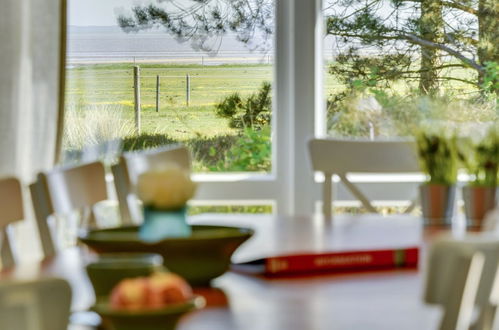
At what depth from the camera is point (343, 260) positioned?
187cm

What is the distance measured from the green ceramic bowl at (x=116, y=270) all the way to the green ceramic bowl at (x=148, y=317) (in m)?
0.10

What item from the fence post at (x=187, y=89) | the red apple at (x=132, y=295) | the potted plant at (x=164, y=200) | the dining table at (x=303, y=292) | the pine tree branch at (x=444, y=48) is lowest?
the dining table at (x=303, y=292)

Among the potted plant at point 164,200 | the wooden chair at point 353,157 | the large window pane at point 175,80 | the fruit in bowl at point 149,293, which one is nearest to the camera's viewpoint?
the fruit in bowl at point 149,293

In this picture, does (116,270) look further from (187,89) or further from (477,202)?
(187,89)

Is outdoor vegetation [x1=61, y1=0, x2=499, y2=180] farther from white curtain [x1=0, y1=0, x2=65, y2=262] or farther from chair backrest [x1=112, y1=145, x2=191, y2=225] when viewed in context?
chair backrest [x1=112, y1=145, x2=191, y2=225]

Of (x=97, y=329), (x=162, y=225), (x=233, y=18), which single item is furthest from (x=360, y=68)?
(x=97, y=329)

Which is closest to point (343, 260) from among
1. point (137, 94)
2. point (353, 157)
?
point (353, 157)

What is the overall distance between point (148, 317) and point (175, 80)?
9.42 ft

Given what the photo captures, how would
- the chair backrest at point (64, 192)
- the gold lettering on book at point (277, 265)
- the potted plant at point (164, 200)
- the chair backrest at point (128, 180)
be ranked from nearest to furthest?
the potted plant at point (164, 200), the gold lettering on book at point (277, 265), the chair backrest at point (64, 192), the chair backrest at point (128, 180)

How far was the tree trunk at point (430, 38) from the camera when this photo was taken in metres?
3.84

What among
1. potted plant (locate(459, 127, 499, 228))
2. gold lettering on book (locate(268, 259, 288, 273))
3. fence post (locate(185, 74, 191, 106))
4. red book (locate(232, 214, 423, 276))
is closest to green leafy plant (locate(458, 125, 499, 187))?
potted plant (locate(459, 127, 499, 228))

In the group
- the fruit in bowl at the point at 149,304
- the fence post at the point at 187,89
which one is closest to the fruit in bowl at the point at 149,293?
the fruit in bowl at the point at 149,304

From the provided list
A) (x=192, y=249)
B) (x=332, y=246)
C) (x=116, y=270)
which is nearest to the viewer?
(x=116, y=270)

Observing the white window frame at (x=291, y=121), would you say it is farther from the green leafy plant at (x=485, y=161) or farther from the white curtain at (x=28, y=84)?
the green leafy plant at (x=485, y=161)
